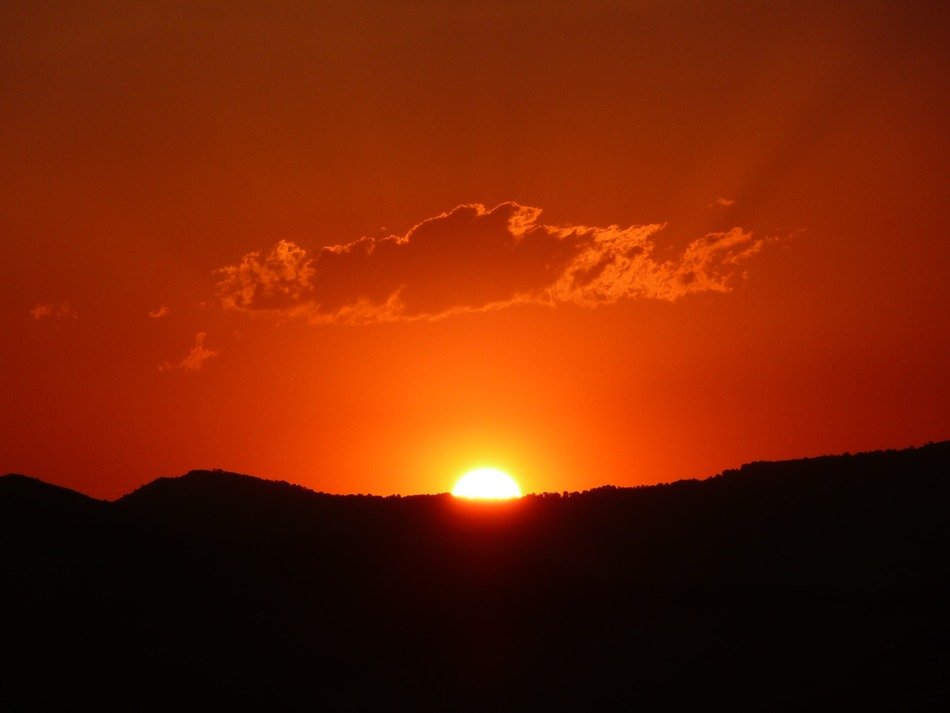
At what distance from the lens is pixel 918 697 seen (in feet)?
81.2

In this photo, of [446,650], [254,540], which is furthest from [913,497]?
[254,540]

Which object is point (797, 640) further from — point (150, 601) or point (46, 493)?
point (46, 493)

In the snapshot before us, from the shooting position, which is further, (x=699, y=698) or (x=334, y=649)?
(x=334, y=649)

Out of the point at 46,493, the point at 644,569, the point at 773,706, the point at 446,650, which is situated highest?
the point at 46,493

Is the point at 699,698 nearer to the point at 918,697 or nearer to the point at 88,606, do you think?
the point at 918,697

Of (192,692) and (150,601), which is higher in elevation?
(150,601)

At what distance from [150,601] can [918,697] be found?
1875cm

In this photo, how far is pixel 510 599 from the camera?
33.2m

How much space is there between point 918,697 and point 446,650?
39.9 ft

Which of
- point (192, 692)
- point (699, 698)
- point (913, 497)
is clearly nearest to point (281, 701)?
point (192, 692)

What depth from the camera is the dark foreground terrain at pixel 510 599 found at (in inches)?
1037

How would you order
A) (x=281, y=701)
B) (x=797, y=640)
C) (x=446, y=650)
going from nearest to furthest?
(x=281, y=701), (x=797, y=640), (x=446, y=650)

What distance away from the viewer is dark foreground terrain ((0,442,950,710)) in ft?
86.4

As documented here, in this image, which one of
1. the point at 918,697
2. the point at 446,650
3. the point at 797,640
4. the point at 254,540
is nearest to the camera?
the point at 918,697
